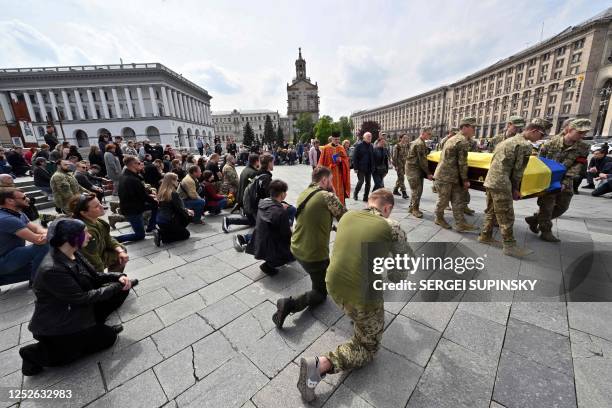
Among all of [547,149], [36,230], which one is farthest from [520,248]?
[36,230]

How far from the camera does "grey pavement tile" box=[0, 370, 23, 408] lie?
1979 millimetres

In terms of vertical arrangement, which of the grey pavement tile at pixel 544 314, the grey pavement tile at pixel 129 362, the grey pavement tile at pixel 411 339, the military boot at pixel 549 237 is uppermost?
the military boot at pixel 549 237

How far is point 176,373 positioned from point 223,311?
0.85 meters

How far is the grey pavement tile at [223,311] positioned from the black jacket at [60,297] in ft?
3.51

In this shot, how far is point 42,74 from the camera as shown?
4709 cm

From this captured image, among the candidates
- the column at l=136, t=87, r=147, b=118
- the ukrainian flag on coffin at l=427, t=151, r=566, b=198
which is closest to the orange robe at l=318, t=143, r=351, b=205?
the ukrainian flag on coffin at l=427, t=151, r=566, b=198

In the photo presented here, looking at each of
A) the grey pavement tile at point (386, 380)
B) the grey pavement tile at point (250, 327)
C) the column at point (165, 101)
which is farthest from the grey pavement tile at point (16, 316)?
the column at point (165, 101)

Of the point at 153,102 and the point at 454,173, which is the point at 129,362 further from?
the point at 153,102

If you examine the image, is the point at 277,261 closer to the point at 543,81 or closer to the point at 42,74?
the point at 42,74

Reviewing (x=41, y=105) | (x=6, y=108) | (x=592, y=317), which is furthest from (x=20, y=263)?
(x=6, y=108)

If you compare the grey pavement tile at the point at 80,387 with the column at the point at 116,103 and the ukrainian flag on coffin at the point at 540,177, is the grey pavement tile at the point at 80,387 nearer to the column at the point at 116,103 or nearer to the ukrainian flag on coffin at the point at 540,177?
the ukrainian flag on coffin at the point at 540,177

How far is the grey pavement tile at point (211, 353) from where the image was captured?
2.23m

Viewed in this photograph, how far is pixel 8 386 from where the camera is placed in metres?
2.11

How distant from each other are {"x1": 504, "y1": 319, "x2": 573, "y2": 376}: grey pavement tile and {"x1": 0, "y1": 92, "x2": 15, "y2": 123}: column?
2813 inches
